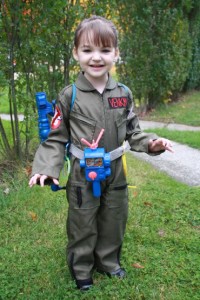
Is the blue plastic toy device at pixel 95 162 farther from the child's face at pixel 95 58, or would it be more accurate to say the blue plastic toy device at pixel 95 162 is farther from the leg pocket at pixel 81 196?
the child's face at pixel 95 58

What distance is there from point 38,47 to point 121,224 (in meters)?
2.48

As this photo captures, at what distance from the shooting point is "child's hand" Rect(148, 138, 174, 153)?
224cm

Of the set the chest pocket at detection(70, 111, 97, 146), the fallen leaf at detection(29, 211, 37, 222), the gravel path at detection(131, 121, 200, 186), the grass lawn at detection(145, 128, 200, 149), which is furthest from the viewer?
the grass lawn at detection(145, 128, 200, 149)

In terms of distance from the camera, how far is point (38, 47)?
165 inches

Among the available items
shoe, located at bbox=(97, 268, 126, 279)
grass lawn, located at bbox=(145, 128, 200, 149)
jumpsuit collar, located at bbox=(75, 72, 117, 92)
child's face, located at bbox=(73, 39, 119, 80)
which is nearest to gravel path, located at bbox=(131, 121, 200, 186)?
grass lawn, located at bbox=(145, 128, 200, 149)

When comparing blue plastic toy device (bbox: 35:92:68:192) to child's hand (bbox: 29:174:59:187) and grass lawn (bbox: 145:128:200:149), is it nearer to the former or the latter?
child's hand (bbox: 29:174:59:187)

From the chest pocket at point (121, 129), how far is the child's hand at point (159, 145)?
0.18 m

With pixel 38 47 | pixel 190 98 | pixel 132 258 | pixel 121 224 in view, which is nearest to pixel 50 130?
pixel 121 224

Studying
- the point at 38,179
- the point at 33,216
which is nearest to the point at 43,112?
the point at 38,179

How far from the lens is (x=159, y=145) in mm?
2297

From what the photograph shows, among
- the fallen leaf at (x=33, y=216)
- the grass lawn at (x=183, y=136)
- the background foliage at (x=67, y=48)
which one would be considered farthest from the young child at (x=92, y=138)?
the grass lawn at (x=183, y=136)

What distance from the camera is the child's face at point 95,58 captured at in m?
2.12

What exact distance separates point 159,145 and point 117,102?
0.37 meters

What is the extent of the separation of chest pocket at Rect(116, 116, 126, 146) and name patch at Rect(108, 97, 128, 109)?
0.08m
